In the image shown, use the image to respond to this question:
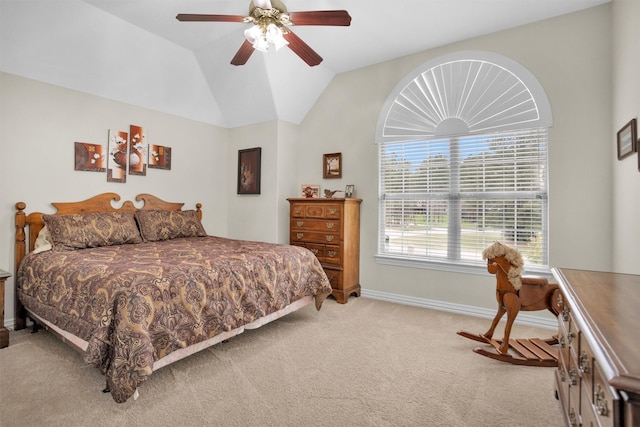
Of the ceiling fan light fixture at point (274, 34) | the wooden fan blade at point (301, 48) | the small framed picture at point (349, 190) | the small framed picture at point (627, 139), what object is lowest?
the small framed picture at point (349, 190)

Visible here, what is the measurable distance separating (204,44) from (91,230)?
2437mm

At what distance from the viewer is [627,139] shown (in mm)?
2396

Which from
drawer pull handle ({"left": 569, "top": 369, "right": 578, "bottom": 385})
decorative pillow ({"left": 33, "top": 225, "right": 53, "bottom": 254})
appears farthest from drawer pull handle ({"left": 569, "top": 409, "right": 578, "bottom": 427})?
decorative pillow ({"left": 33, "top": 225, "right": 53, "bottom": 254})

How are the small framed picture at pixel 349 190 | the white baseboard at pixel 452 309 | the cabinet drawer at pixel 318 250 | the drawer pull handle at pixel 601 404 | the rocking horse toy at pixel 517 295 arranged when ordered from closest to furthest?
the drawer pull handle at pixel 601 404 → the rocking horse toy at pixel 517 295 → the white baseboard at pixel 452 309 → the cabinet drawer at pixel 318 250 → the small framed picture at pixel 349 190

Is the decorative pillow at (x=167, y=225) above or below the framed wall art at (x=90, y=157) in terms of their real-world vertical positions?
below

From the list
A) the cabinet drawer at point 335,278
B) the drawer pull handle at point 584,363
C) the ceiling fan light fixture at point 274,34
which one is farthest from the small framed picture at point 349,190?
the drawer pull handle at point 584,363

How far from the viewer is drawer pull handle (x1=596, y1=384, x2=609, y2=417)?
86cm

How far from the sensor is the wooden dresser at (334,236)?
13.2ft

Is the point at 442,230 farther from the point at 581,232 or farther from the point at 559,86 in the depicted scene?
the point at 559,86

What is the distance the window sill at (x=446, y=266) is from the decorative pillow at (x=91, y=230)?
2929mm

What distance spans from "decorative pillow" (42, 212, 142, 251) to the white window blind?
296cm

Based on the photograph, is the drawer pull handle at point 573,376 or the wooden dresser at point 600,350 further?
the drawer pull handle at point 573,376

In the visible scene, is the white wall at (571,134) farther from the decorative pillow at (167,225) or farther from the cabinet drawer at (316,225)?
the decorative pillow at (167,225)

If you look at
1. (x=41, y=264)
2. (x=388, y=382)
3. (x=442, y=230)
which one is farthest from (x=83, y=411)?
(x=442, y=230)
